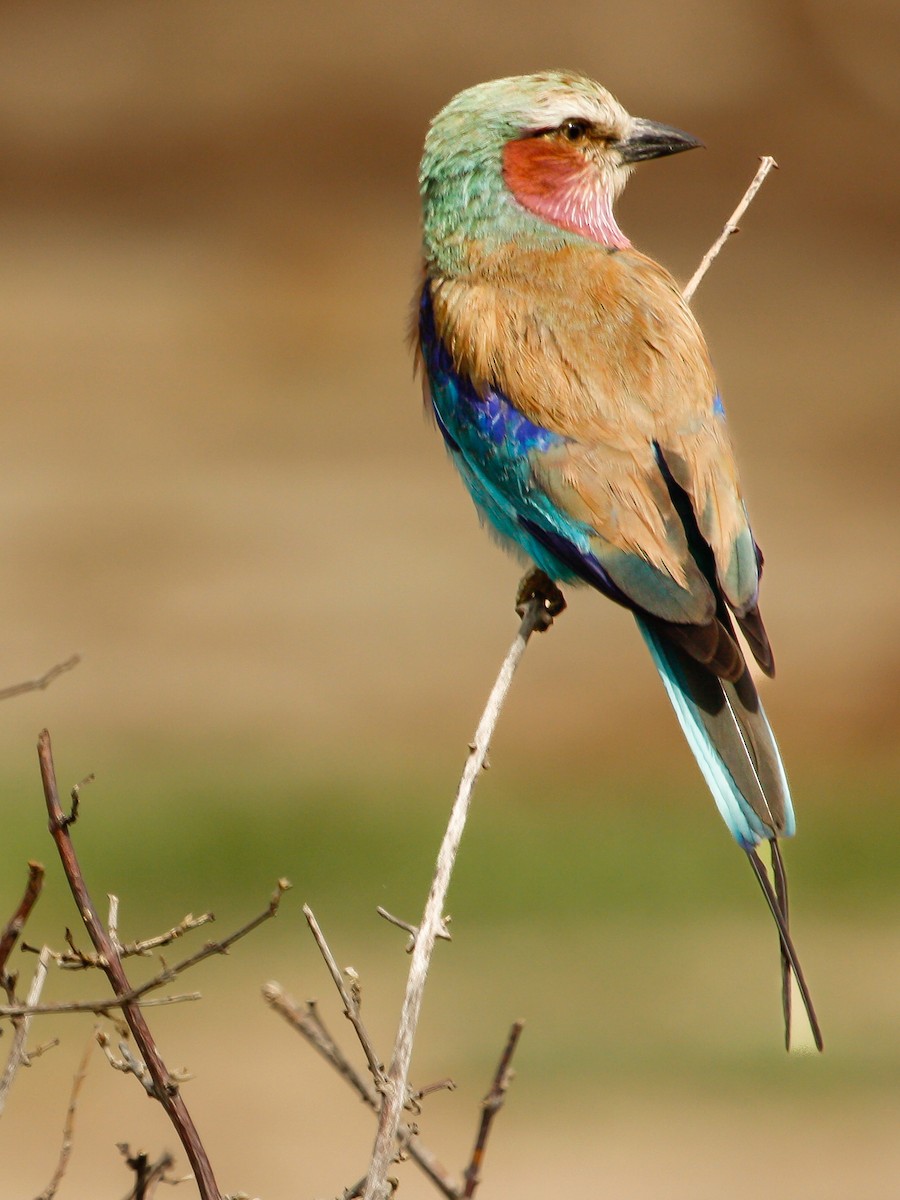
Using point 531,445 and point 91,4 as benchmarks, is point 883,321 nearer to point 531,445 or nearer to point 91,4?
point 91,4

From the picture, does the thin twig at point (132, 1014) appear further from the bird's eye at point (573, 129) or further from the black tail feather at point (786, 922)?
the bird's eye at point (573, 129)

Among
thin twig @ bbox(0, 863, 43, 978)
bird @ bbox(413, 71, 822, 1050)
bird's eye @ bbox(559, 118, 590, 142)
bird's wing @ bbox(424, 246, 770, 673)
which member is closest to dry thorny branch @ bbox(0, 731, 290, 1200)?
thin twig @ bbox(0, 863, 43, 978)

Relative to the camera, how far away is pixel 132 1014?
161cm

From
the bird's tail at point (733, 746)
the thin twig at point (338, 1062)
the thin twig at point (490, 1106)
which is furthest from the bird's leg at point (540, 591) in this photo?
the thin twig at point (338, 1062)

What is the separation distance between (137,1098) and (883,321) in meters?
5.04

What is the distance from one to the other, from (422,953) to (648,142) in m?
1.81

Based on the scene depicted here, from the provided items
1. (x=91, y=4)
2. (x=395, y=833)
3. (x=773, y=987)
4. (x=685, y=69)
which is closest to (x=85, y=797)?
(x=395, y=833)

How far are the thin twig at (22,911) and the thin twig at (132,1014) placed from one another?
0.03 m

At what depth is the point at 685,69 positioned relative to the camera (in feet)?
24.2

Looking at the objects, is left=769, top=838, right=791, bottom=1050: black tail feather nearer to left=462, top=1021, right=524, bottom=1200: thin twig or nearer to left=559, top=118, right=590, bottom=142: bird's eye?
left=462, top=1021, right=524, bottom=1200: thin twig

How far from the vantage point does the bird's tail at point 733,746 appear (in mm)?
2303

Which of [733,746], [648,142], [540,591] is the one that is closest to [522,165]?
[648,142]

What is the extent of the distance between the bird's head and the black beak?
12mm

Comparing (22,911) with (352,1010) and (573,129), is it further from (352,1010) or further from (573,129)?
(573,129)
